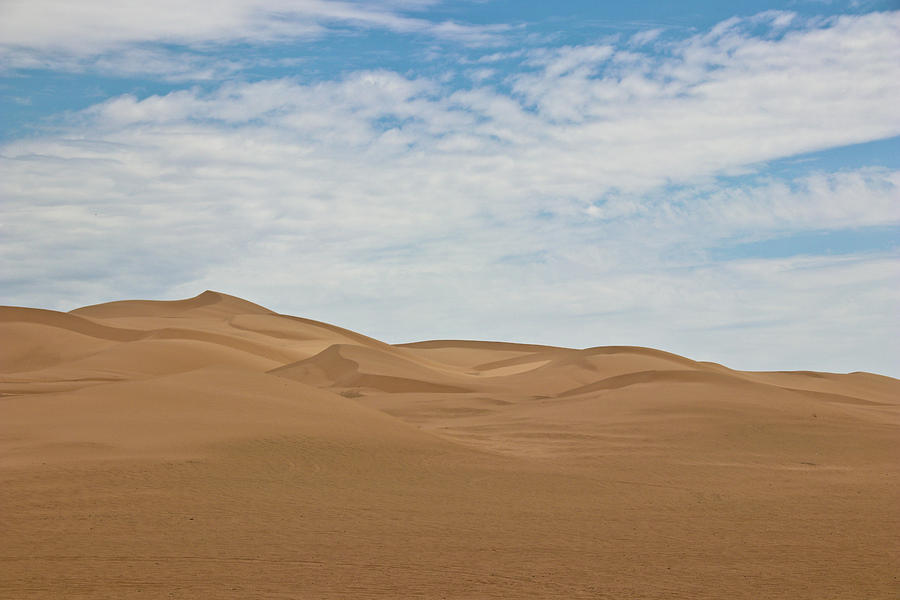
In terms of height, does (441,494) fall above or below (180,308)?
below

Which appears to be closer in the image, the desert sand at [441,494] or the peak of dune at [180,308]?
the desert sand at [441,494]

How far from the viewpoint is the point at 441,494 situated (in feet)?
64.5

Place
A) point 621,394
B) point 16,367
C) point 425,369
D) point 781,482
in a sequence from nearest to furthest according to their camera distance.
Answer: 1. point 781,482
2. point 621,394
3. point 16,367
4. point 425,369

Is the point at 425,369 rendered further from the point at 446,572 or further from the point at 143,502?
the point at 446,572

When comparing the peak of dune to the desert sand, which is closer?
the desert sand

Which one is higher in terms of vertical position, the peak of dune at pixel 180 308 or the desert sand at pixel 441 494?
the peak of dune at pixel 180 308

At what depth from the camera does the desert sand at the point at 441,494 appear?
1345 cm

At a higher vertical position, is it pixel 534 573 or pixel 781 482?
pixel 781 482

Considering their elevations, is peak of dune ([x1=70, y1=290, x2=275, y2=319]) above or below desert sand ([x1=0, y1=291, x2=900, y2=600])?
above

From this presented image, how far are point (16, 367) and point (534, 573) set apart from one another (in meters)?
44.9

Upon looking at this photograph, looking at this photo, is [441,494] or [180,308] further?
[180,308]

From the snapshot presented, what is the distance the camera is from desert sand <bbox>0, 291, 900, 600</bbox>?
44.1 ft

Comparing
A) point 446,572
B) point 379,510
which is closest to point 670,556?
point 446,572

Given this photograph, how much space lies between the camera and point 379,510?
706 inches
